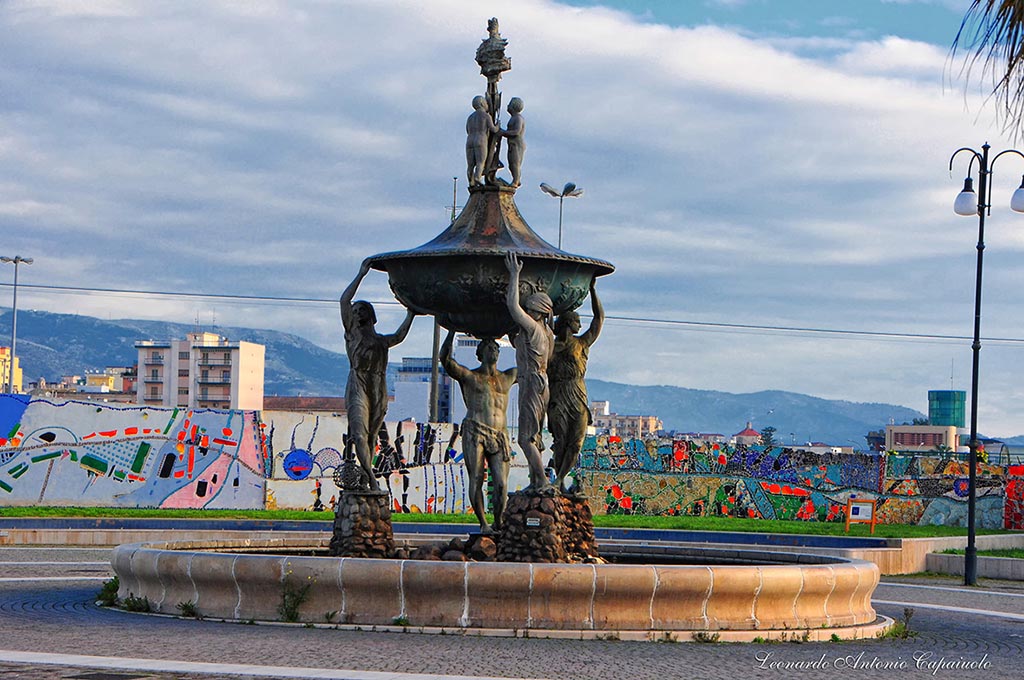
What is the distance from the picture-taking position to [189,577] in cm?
1214

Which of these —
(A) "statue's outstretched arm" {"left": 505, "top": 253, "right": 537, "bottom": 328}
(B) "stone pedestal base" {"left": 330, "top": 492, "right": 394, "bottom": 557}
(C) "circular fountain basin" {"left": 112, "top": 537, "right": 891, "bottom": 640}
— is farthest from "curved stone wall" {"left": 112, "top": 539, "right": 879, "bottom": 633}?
(A) "statue's outstretched arm" {"left": 505, "top": 253, "right": 537, "bottom": 328}

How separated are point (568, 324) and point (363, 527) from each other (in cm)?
278

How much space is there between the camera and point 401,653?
405 inches

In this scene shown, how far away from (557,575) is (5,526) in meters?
16.2

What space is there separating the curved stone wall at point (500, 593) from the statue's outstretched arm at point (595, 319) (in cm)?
326

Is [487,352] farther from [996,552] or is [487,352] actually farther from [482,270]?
[996,552]

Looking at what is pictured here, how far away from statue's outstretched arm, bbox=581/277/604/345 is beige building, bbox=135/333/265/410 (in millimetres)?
143257

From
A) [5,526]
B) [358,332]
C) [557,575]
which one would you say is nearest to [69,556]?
[5,526]

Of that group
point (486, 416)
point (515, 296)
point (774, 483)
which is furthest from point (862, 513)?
point (515, 296)

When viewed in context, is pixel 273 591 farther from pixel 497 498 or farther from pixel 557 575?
pixel 497 498

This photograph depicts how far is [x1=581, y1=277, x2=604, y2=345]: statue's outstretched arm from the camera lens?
47.2 feet

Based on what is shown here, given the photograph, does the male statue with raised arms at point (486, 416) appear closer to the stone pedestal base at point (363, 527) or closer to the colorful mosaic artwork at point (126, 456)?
the stone pedestal base at point (363, 527)

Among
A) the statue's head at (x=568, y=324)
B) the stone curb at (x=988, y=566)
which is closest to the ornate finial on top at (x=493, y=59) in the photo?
the statue's head at (x=568, y=324)

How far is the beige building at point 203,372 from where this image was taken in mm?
158625
